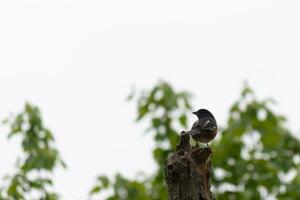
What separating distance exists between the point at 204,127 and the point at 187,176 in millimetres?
1235

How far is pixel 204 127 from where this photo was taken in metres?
9.54

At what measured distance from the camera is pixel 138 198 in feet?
65.0

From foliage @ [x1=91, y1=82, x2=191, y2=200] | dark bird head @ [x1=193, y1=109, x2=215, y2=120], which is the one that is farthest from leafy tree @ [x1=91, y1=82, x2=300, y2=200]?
dark bird head @ [x1=193, y1=109, x2=215, y2=120]

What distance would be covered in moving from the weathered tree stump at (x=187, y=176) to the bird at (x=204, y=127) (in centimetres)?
81

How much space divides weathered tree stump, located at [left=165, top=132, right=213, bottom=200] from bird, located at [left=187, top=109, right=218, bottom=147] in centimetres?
81

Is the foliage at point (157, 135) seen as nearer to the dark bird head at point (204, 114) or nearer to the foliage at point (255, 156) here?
the foliage at point (255, 156)

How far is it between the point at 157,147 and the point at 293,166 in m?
3.22

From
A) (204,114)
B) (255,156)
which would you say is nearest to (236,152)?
(255,156)

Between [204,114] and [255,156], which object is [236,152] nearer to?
[255,156]

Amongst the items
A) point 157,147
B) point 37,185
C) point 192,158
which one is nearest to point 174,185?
point 192,158

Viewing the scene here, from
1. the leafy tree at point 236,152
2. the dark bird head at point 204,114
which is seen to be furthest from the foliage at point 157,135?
the dark bird head at point 204,114

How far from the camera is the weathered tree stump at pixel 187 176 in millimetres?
8359

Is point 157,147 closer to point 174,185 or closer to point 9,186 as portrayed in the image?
point 9,186

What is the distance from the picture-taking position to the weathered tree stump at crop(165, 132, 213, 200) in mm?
8359
